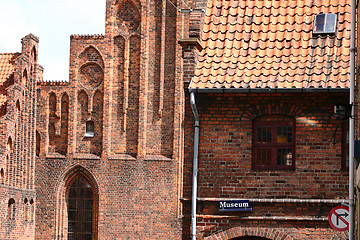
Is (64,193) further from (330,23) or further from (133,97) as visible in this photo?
(330,23)

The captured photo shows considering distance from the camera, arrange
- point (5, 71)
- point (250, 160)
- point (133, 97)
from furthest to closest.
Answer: point (5, 71)
point (133, 97)
point (250, 160)

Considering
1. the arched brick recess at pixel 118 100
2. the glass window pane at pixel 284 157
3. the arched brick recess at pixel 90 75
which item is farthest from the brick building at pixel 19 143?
the glass window pane at pixel 284 157

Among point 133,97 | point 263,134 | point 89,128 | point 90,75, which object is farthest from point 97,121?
point 263,134

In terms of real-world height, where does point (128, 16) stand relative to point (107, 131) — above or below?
above

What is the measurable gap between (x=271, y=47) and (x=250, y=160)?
2.52 metres

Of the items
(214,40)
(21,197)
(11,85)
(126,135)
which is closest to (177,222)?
(126,135)

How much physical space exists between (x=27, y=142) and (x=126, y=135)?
4254 mm

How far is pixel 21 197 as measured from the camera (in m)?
31.3

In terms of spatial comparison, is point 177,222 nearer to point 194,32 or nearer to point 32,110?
point 32,110

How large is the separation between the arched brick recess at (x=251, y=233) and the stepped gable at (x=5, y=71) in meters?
18.8

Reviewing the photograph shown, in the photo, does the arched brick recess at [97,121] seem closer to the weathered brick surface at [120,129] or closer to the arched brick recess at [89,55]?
the weathered brick surface at [120,129]

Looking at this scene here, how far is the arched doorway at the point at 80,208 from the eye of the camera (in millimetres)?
31969

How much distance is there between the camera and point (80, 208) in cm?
3228

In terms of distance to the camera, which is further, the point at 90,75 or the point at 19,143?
the point at 90,75
